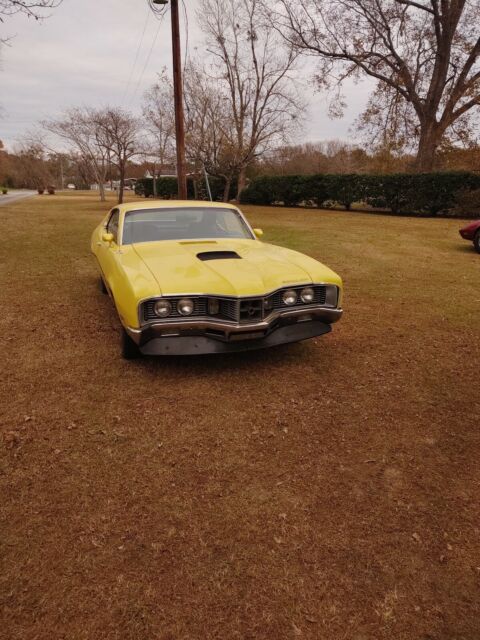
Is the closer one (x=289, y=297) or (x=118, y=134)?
(x=289, y=297)

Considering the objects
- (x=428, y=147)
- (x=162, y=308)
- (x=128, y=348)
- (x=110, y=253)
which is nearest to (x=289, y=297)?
(x=162, y=308)

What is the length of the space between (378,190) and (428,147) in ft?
14.3

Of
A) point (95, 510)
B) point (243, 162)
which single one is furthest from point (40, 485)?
point (243, 162)

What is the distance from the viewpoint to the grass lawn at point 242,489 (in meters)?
1.62

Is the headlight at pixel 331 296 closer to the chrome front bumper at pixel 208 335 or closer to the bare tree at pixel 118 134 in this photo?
the chrome front bumper at pixel 208 335

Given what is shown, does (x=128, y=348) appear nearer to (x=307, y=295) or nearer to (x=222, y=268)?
(x=222, y=268)

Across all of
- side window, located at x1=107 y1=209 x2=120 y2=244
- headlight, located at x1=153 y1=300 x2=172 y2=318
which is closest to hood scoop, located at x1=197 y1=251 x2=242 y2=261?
headlight, located at x1=153 y1=300 x2=172 y2=318

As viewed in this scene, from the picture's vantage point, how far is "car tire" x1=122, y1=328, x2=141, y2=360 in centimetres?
360

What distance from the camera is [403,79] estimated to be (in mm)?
21594

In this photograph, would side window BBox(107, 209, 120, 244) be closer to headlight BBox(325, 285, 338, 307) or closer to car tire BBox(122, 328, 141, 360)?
car tire BBox(122, 328, 141, 360)

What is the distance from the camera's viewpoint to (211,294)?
10.3 feet

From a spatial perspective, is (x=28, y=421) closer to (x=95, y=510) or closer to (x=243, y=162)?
(x=95, y=510)

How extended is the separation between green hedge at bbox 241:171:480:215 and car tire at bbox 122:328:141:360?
18.4 meters

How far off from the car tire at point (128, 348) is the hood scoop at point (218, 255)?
3.23 ft
